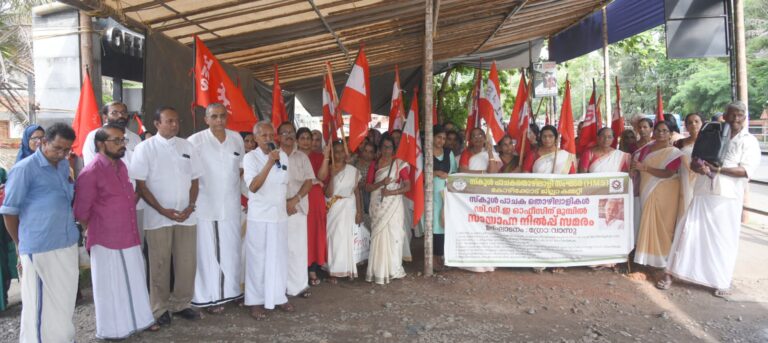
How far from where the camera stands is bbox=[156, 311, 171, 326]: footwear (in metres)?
3.87

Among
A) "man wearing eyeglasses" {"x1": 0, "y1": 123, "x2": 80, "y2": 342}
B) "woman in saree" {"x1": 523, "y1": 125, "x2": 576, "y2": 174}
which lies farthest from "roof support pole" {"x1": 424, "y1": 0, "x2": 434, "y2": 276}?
"man wearing eyeglasses" {"x1": 0, "y1": 123, "x2": 80, "y2": 342}

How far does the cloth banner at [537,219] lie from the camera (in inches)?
201

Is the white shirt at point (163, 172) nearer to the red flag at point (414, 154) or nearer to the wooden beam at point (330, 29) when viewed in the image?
the wooden beam at point (330, 29)

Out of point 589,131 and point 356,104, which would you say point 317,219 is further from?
point 589,131

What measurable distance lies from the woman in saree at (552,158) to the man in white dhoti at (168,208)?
3386mm

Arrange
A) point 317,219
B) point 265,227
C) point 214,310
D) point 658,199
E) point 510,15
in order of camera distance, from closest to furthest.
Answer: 1. point 265,227
2. point 214,310
3. point 317,219
4. point 658,199
5. point 510,15

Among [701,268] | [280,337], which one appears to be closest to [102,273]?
[280,337]

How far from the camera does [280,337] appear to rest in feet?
12.1

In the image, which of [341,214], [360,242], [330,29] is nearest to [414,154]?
[341,214]

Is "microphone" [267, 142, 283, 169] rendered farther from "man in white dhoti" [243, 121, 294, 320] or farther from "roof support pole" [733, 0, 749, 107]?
"roof support pole" [733, 0, 749, 107]

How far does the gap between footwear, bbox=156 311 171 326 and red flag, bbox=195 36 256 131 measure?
170 centimetres

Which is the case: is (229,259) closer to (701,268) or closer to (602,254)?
(602,254)

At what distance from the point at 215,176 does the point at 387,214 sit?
67.5 inches

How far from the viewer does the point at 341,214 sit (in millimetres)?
4961
